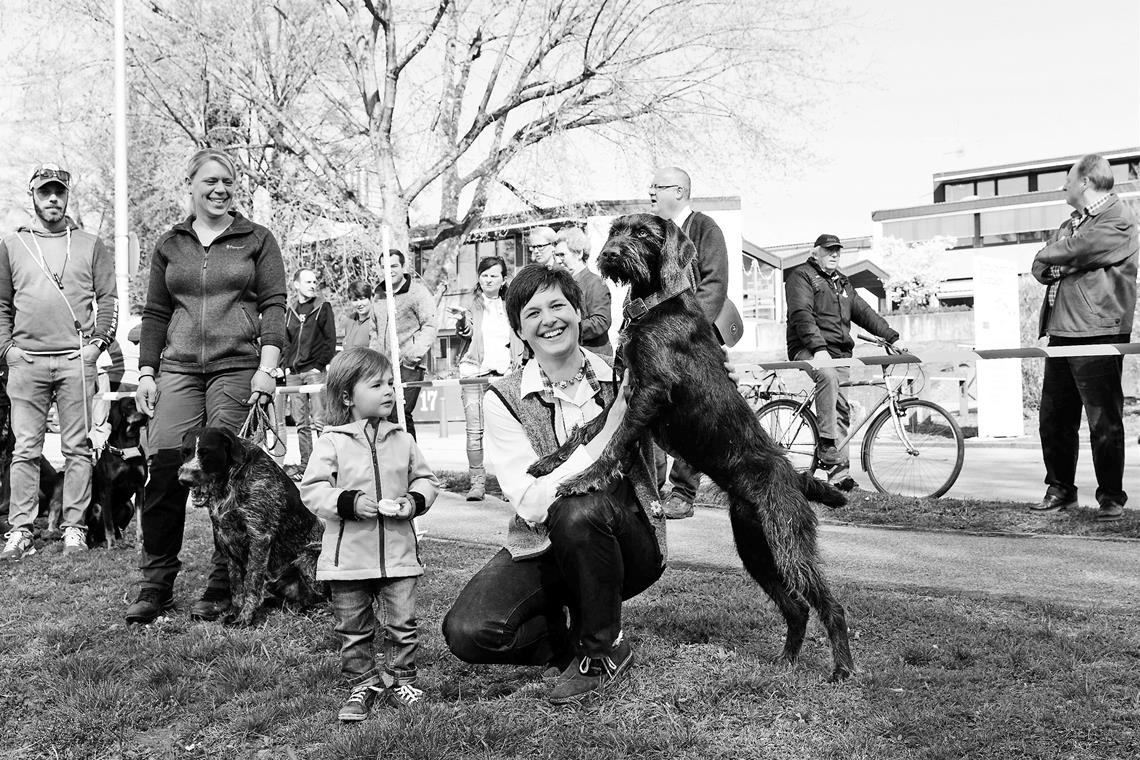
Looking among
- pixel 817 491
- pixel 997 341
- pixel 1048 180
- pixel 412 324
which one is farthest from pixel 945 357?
pixel 1048 180

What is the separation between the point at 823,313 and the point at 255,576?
5127mm

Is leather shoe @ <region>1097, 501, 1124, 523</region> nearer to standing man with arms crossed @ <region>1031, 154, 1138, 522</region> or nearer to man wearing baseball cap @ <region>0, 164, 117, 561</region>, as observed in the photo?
standing man with arms crossed @ <region>1031, 154, 1138, 522</region>

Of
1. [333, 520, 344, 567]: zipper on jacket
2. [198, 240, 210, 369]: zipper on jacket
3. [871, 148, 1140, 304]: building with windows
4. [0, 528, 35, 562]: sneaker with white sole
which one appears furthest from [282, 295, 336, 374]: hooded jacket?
[871, 148, 1140, 304]: building with windows

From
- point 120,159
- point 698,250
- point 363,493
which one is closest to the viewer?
point 363,493

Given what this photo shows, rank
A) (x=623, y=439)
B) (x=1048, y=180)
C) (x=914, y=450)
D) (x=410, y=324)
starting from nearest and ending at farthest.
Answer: (x=623, y=439) < (x=914, y=450) < (x=410, y=324) < (x=1048, y=180)

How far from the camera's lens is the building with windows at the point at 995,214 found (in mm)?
56719

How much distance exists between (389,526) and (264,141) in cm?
1916

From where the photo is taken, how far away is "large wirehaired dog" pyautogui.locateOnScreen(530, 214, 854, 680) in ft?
10.1

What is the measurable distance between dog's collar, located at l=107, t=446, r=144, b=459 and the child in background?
142 inches

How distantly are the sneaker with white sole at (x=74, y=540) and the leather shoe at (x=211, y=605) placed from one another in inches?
82.3

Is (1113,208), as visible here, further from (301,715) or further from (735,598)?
(301,715)

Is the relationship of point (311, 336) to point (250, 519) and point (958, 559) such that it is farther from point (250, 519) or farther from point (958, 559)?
point (958, 559)

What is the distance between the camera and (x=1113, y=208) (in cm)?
607

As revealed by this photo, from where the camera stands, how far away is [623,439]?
9.95 ft
